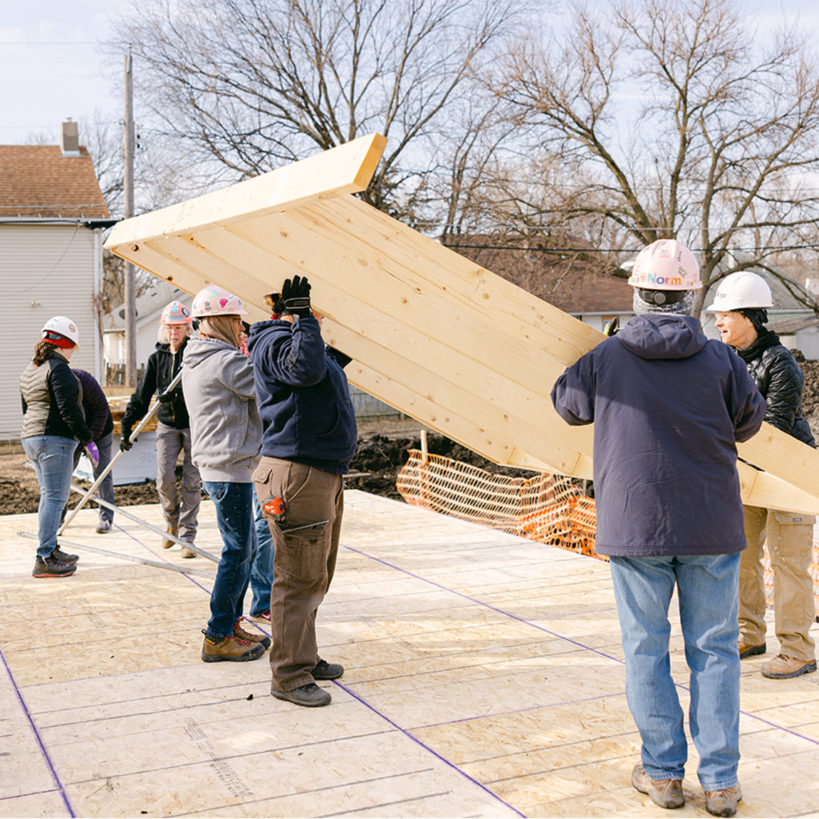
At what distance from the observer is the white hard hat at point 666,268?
3148 mm

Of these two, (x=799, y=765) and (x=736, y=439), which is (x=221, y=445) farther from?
A: (x=799, y=765)

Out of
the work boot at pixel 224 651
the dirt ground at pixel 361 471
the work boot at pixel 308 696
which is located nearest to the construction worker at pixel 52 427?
the work boot at pixel 224 651

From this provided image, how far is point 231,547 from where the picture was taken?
4.54 metres

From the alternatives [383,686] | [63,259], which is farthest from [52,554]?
[63,259]

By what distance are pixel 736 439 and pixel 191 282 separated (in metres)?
2.74

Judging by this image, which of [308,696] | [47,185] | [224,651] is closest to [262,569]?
[224,651]

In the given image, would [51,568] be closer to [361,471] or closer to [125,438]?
[125,438]

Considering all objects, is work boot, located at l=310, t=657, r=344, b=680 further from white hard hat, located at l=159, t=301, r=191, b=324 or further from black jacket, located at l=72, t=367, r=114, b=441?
black jacket, located at l=72, t=367, r=114, b=441

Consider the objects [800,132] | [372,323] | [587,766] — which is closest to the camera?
[587,766]

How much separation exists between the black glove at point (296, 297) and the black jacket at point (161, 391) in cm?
338

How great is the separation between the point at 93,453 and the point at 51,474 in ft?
3.16

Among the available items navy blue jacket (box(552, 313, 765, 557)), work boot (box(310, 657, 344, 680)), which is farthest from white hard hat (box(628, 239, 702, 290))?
work boot (box(310, 657, 344, 680))

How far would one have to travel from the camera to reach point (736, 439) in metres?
3.24

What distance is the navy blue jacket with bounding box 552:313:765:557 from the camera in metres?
3.01
